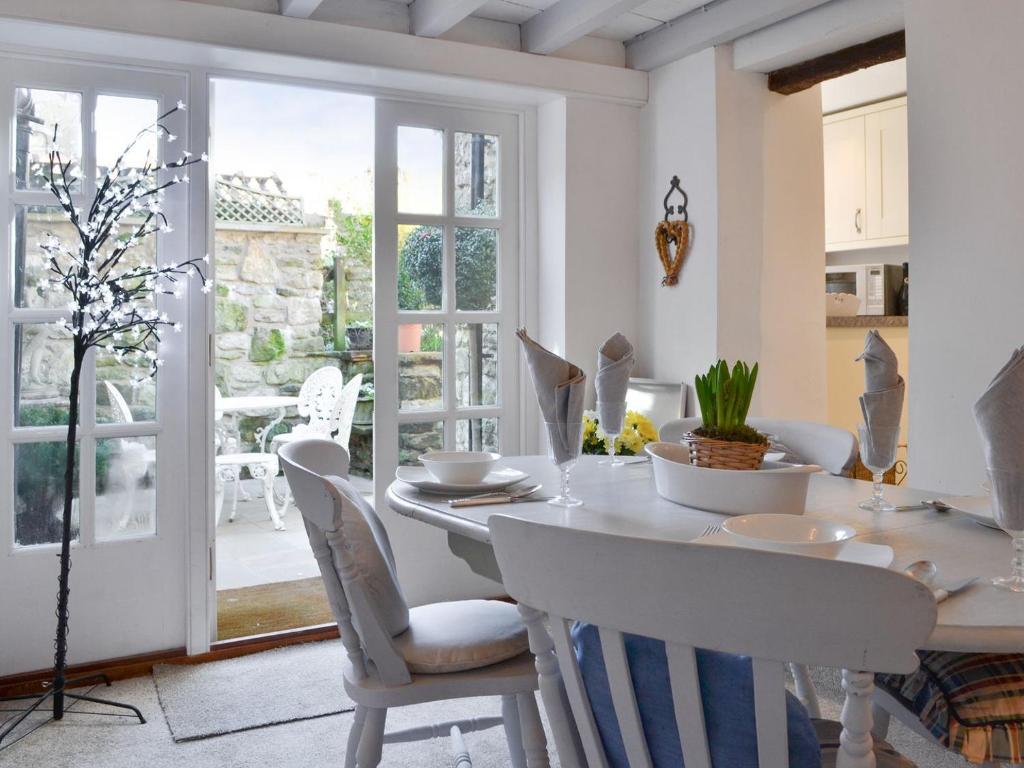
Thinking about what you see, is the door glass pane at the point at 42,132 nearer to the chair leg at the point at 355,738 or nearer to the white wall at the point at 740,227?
the chair leg at the point at 355,738

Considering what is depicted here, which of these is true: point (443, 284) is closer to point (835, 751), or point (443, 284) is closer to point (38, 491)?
point (38, 491)

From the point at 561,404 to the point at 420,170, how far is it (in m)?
2.00

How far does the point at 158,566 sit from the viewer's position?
2951 mm

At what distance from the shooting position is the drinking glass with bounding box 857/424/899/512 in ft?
5.33

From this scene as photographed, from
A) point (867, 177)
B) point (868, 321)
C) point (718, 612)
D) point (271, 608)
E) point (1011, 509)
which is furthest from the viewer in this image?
point (867, 177)

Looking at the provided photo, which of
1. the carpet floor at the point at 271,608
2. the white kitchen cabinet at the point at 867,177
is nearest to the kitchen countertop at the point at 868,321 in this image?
the white kitchen cabinet at the point at 867,177

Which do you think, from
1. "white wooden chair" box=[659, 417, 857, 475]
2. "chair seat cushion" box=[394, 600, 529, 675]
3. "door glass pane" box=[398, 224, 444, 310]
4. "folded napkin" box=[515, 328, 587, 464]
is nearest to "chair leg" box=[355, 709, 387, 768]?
"chair seat cushion" box=[394, 600, 529, 675]

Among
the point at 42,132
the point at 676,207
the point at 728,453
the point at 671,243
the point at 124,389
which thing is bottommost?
the point at 728,453

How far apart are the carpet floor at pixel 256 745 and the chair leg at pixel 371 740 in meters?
0.70

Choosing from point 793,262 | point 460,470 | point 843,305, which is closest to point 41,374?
point 460,470

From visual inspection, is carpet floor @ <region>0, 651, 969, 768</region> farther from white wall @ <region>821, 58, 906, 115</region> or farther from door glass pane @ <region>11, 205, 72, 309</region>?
white wall @ <region>821, 58, 906, 115</region>

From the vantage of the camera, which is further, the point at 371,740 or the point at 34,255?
the point at 34,255

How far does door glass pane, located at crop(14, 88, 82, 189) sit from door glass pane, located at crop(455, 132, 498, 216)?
136 centimetres

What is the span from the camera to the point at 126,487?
9.61 feet
